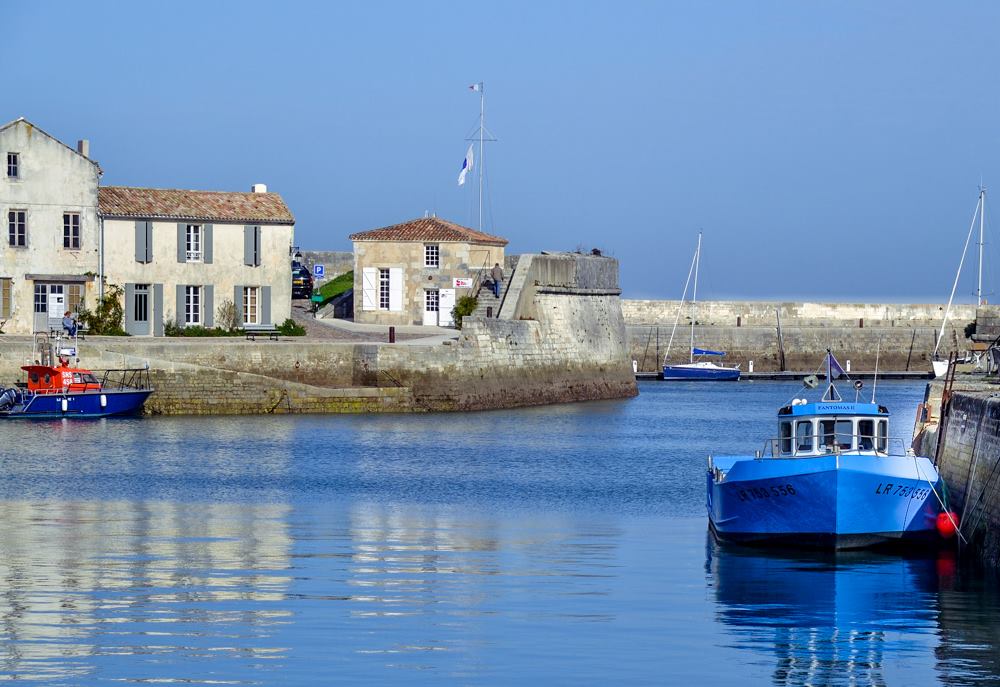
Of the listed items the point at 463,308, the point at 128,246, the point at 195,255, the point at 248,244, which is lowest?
the point at 463,308

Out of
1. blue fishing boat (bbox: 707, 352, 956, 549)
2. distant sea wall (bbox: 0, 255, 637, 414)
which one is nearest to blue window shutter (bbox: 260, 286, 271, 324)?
distant sea wall (bbox: 0, 255, 637, 414)

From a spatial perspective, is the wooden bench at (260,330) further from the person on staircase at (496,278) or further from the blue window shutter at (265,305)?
the person on staircase at (496,278)

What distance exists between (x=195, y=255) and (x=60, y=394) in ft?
29.6

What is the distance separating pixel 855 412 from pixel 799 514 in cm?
148

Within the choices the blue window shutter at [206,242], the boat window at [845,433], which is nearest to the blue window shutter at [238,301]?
the blue window shutter at [206,242]

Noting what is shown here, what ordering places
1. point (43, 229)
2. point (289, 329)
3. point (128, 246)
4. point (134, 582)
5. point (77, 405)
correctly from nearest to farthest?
point (134, 582)
point (77, 405)
point (43, 229)
point (128, 246)
point (289, 329)

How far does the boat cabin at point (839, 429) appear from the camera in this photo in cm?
2017

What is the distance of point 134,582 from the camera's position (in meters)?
17.4

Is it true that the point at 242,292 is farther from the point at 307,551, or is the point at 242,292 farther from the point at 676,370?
the point at 307,551

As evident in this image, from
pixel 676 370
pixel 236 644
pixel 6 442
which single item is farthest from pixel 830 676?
pixel 676 370

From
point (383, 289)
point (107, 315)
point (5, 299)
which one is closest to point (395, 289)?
point (383, 289)

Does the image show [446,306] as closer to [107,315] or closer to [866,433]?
[107,315]

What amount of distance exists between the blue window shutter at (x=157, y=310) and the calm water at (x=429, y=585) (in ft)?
48.6

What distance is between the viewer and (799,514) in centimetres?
1981
